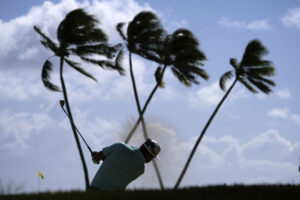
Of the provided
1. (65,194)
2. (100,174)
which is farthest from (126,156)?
(65,194)

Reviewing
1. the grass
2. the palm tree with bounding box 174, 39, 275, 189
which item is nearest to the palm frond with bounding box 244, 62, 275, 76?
the palm tree with bounding box 174, 39, 275, 189

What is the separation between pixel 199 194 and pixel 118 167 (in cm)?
126

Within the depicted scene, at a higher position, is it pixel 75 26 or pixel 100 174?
pixel 75 26

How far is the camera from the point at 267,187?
7.39 meters

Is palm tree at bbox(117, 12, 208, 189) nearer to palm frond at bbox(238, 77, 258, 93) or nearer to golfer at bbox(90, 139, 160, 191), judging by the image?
palm frond at bbox(238, 77, 258, 93)

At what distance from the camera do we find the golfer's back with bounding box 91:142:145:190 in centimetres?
721

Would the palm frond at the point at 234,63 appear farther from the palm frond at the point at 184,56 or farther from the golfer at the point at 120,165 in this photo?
the golfer at the point at 120,165

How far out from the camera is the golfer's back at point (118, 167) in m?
7.21

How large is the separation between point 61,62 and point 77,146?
16.9 ft

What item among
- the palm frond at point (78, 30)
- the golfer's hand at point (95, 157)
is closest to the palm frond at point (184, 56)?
the palm frond at point (78, 30)

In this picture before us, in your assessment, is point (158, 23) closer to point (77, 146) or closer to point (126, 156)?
point (77, 146)

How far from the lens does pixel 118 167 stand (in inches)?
284

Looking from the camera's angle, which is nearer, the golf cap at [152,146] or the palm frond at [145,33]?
the golf cap at [152,146]

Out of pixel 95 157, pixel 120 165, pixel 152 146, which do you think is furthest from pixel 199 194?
pixel 95 157
